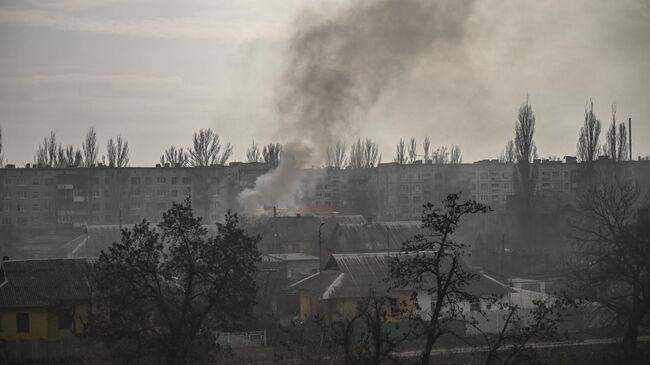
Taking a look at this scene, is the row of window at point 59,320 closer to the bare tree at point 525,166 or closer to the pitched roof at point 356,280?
the pitched roof at point 356,280

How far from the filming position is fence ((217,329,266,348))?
106 ft

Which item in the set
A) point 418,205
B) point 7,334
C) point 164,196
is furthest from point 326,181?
point 7,334

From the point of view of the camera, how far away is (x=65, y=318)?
31141 mm

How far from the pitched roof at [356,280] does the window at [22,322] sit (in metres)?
13.1

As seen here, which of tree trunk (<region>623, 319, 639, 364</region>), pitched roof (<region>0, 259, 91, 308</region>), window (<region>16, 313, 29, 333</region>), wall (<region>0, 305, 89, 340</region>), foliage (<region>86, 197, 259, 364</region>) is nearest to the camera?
foliage (<region>86, 197, 259, 364</region>)

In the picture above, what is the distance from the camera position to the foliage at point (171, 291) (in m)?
20.6

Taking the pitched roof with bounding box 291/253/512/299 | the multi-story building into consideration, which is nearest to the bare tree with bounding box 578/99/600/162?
the multi-story building

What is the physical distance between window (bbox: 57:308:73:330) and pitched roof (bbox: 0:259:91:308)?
0.44 meters

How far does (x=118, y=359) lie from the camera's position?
2138 cm

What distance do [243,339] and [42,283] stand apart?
8367mm

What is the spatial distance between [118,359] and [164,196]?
71445 mm

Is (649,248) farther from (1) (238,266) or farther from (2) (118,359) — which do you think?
(2) (118,359)

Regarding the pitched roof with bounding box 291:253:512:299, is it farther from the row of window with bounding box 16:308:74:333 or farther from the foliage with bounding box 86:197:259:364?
the foliage with bounding box 86:197:259:364

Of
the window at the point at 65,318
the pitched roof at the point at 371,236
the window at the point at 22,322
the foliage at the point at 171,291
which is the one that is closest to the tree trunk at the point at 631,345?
the foliage at the point at 171,291
